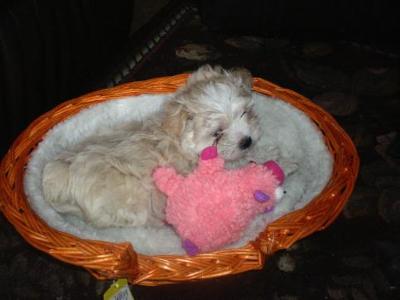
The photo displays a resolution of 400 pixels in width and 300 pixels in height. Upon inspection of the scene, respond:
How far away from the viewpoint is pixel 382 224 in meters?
2.31

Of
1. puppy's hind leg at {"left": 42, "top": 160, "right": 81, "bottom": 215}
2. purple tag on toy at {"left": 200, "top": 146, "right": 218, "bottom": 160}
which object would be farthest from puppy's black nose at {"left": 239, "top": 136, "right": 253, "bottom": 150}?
puppy's hind leg at {"left": 42, "top": 160, "right": 81, "bottom": 215}

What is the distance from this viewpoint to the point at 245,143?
197 centimetres

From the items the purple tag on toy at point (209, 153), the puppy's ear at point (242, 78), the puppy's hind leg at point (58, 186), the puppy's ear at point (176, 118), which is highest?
the puppy's ear at point (242, 78)

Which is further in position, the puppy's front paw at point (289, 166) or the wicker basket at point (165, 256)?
the puppy's front paw at point (289, 166)

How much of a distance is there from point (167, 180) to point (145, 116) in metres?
0.83

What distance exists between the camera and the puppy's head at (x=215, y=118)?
6.26 ft

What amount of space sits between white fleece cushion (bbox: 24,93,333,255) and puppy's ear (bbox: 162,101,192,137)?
1.48ft

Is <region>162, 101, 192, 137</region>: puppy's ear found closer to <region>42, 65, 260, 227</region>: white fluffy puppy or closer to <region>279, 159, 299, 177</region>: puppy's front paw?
<region>42, 65, 260, 227</region>: white fluffy puppy

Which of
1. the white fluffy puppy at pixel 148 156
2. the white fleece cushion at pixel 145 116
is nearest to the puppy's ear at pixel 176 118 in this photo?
the white fluffy puppy at pixel 148 156

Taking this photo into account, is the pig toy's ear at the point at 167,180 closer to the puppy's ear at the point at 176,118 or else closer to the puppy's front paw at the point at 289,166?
the puppy's ear at the point at 176,118

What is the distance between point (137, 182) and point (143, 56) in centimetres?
195

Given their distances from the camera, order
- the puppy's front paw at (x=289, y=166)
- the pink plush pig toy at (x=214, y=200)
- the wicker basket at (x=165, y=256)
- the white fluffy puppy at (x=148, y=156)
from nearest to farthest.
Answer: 1. the wicker basket at (x=165, y=256)
2. the pink plush pig toy at (x=214, y=200)
3. the white fluffy puppy at (x=148, y=156)
4. the puppy's front paw at (x=289, y=166)

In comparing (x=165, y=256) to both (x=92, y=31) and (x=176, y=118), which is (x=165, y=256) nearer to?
(x=176, y=118)

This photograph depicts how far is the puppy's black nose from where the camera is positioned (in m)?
1.96
